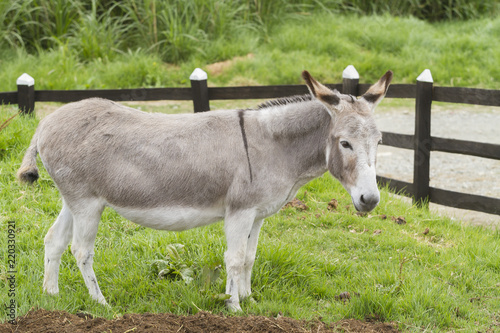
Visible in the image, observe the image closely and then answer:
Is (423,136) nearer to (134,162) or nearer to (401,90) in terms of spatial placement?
(401,90)

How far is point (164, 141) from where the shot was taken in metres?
3.94

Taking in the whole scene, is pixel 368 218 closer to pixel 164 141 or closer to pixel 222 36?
pixel 164 141

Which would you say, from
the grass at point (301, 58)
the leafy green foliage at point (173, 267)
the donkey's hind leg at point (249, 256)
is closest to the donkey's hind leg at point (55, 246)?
the leafy green foliage at point (173, 267)

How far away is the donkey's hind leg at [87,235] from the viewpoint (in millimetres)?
3908

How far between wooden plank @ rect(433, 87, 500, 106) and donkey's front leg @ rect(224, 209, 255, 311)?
3.86 m

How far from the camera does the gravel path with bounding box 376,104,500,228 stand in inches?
302

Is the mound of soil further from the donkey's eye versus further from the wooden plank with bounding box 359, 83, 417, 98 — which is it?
the wooden plank with bounding box 359, 83, 417, 98

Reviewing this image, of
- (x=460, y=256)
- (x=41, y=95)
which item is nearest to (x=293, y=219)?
(x=460, y=256)

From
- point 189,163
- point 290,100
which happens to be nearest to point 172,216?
point 189,163

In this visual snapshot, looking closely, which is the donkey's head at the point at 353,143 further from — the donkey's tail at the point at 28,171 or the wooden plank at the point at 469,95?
the wooden plank at the point at 469,95

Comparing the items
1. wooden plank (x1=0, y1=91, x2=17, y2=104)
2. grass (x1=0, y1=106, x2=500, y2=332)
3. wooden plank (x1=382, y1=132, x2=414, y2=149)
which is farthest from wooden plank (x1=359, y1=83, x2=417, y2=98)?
wooden plank (x1=0, y1=91, x2=17, y2=104)

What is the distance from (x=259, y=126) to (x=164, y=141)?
0.71 metres

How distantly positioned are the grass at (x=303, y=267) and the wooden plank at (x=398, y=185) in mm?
A: 755

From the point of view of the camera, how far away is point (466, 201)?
645 centimetres
